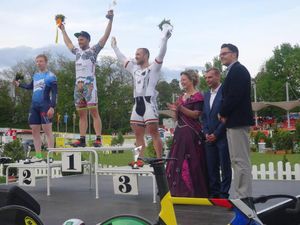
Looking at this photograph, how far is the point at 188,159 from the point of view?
19.7ft

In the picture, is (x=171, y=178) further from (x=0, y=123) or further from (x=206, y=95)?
(x=0, y=123)

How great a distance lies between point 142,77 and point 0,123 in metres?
58.8

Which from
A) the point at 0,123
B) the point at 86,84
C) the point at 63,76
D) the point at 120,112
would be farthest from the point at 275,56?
the point at 86,84

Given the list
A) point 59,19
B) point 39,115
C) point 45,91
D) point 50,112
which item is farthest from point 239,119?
point 59,19

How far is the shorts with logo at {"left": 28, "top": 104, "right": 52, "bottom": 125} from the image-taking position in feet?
24.2

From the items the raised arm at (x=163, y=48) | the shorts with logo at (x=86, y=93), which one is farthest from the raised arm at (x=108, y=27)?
the raised arm at (x=163, y=48)

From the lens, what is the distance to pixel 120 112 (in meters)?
55.1

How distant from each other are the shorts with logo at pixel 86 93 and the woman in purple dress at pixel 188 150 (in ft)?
5.26

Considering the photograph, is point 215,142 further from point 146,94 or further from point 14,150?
point 14,150

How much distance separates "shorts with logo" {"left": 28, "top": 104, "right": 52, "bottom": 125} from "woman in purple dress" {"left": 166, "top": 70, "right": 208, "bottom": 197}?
2.36 metres

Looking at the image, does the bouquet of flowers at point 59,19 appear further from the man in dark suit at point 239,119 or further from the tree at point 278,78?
the tree at point 278,78

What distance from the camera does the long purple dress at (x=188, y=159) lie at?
593 cm

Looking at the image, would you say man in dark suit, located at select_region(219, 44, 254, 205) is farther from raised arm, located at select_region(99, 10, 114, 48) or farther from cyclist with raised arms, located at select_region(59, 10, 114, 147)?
raised arm, located at select_region(99, 10, 114, 48)

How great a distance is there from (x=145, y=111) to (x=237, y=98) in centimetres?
162
